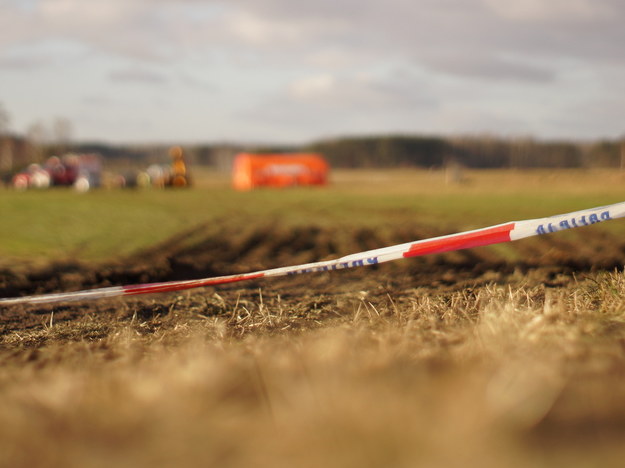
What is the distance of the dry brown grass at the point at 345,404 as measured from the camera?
175cm

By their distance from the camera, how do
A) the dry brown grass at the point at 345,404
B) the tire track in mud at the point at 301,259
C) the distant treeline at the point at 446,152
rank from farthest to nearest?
the distant treeline at the point at 446,152
the tire track in mud at the point at 301,259
the dry brown grass at the point at 345,404

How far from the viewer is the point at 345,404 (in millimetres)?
1934

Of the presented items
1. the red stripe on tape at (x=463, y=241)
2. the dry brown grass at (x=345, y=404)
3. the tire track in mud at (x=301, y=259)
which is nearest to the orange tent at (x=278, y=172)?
the tire track in mud at (x=301, y=259)

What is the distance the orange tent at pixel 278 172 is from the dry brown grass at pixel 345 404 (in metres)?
47.6

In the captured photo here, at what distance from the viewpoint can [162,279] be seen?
8633 mm

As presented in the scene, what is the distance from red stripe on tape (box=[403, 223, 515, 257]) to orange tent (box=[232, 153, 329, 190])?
45.4 metres

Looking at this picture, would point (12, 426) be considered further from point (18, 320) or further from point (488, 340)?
point (18, 320)

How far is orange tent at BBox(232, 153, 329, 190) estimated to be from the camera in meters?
50.4

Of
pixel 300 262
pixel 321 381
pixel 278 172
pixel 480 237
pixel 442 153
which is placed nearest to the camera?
pixel 321 381

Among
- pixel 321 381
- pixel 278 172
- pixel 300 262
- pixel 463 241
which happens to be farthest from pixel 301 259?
pixel 278 172

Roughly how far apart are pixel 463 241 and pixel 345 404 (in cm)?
328

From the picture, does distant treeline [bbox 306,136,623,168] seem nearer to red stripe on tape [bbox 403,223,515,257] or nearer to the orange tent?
the orange tent

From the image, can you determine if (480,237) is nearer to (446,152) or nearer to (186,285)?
(186,285)

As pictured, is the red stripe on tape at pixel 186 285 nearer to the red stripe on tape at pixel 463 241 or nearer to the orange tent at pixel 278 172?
the red stripe on tape at pixel 463 241
